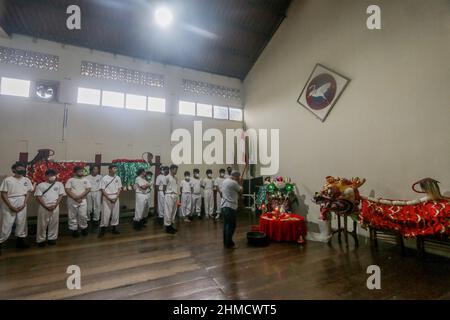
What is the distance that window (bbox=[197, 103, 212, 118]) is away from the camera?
7.94m

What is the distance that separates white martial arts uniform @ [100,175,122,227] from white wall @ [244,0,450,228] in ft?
15.1

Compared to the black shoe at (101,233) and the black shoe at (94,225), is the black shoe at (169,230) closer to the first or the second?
the black shoe at (101,233)

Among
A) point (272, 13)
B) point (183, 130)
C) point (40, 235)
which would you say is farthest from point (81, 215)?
point (272, 13)

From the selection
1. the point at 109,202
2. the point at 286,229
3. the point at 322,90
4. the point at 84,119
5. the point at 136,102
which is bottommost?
the point at 286,229

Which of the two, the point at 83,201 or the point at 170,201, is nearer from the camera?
the point at 83,201

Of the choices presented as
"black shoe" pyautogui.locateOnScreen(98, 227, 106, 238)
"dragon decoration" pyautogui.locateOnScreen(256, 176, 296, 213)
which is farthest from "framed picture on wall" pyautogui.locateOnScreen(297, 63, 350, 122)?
"black shoe" pyautogui.locateOnScreen(98, 227, 106, 238)

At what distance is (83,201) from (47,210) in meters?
0.72

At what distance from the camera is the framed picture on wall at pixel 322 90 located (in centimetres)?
508

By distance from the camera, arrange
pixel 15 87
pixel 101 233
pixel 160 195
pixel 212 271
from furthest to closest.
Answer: pixel 160 195, pixel 15 87, pixel 101 233, pixel 212 271

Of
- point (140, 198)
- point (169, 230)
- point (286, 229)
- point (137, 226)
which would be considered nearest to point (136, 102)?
point (140, 198)

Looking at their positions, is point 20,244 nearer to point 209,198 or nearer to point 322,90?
point 209,198

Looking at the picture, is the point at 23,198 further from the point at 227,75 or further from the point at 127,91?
the point at 227,75

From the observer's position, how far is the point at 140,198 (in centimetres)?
520

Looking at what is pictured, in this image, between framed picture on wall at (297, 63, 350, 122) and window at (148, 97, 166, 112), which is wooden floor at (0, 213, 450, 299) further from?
window at (148, 97, 166, 112)
